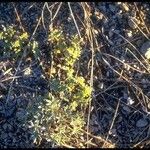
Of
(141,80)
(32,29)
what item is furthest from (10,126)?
(141,80)

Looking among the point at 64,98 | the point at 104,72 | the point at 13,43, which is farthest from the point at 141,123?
the point at 13,43

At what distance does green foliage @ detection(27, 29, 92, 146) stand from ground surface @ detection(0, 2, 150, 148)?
0.27 ft

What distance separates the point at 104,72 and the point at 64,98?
1.22 ft

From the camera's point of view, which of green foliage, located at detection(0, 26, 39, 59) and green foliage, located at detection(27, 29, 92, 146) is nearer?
green foliage, located at detection(27, 29, 92, 146)

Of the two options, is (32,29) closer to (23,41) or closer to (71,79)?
(23,41)

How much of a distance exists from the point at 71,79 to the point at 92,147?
19.3 inches

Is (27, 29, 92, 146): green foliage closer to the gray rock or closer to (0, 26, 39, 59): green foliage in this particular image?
(0, 26, 39, 59): green foliage

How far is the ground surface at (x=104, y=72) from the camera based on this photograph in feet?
11.5

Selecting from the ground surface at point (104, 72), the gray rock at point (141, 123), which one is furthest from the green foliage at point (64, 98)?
the gray rock at point (141, 123)

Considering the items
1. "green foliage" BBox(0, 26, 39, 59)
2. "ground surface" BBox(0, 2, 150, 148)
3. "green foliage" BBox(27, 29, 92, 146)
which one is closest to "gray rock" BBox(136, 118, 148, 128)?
"ground surface" BBox(0, 2, 150, 148)

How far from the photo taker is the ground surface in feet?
11.5

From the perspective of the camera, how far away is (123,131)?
139 inches

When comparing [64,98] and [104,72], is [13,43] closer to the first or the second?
[64,98]

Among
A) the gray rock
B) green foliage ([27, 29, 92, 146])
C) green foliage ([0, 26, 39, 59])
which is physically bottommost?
the gray rock
